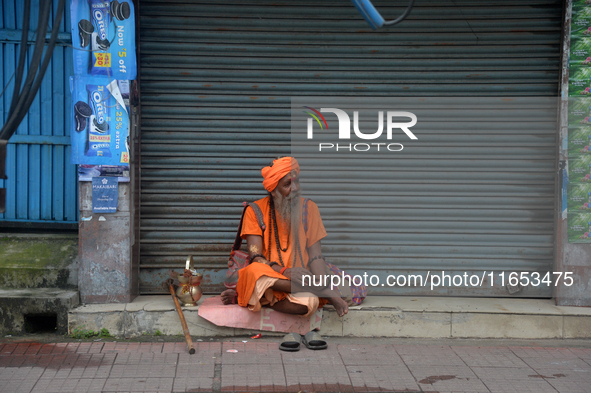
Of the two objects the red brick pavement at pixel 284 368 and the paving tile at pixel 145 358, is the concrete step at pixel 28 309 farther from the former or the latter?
the paving tile at pixel 145 358

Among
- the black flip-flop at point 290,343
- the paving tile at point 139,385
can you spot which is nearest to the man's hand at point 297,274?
the black flip-flop at point 290,343

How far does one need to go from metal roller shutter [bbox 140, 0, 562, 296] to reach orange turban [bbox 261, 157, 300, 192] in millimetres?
641

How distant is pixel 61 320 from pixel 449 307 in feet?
11.1

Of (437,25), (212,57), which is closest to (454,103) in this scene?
(437,25)

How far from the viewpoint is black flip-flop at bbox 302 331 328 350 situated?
4.54 meters

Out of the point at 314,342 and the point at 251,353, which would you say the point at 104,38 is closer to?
the point at 251,353

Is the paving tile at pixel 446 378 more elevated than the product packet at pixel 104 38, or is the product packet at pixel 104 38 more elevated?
the product packet at pixel 104 38

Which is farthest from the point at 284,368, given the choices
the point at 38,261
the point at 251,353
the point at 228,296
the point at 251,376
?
the point at 38,261

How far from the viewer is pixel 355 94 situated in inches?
217

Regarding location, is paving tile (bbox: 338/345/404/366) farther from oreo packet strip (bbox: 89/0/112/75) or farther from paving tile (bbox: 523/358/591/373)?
oreo packet strip (bbox: 89/0/112/75)

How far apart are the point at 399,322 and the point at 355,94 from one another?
2.19m

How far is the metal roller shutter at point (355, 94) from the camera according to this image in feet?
17.8

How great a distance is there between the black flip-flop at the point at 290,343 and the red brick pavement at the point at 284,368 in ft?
0.18

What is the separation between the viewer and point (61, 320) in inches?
192
